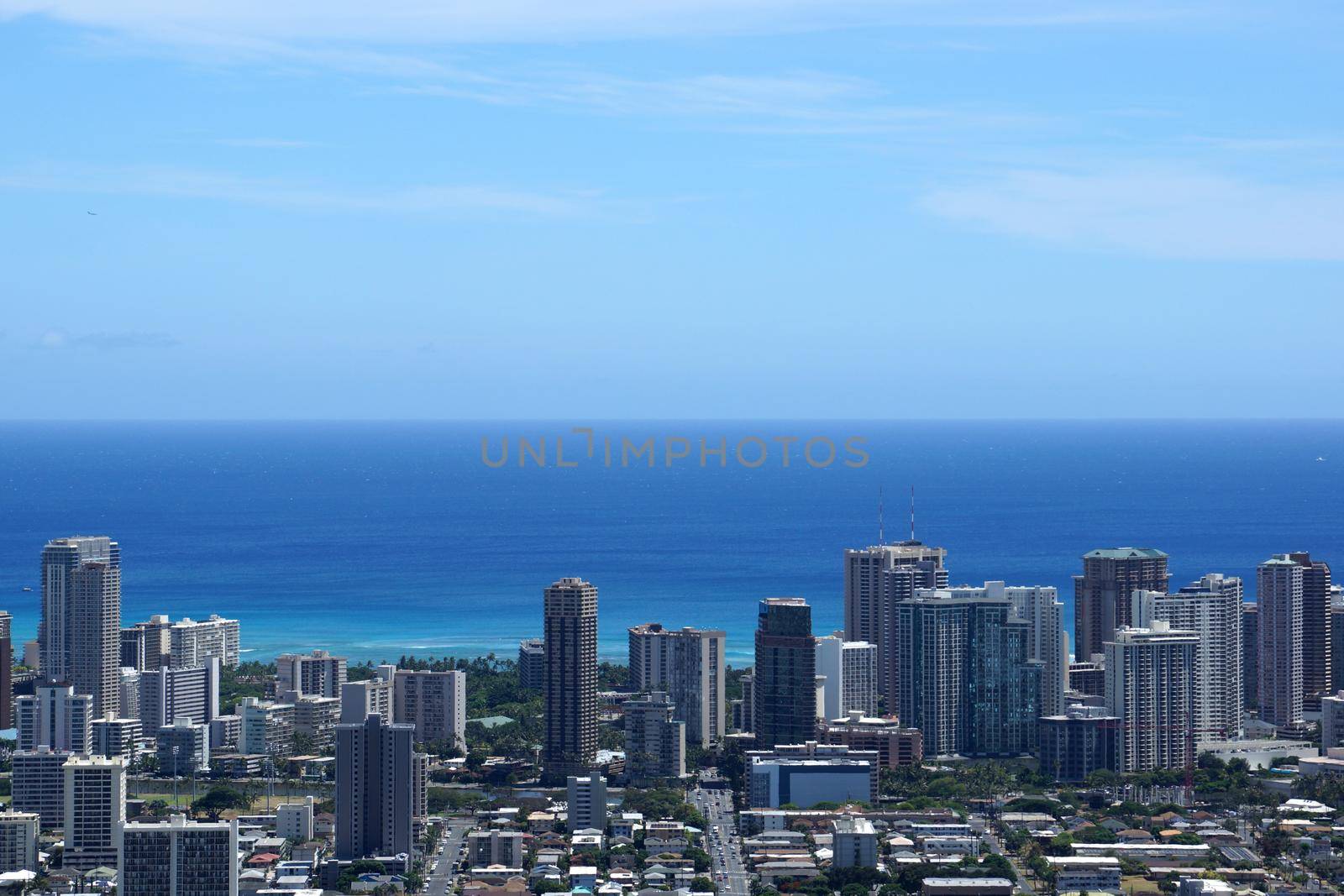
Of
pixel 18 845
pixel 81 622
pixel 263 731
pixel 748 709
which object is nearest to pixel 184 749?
pixel 263 731

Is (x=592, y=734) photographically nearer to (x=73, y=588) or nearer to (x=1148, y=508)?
(x=73, y=588)

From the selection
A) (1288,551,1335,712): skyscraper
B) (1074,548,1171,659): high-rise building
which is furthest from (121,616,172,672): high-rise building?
(1288,551,1335,712): skyscraper

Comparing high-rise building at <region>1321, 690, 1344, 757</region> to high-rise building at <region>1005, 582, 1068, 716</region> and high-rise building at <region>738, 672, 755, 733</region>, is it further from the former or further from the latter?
high-rise building at <region>738, 672, 755, 733</region>

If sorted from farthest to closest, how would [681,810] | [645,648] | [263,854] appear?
1. [645,648]
2. [681,810]
3. [263,854]

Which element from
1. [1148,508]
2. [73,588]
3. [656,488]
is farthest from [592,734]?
[656,488]

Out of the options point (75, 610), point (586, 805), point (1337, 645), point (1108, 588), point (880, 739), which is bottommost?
point (586, 805)

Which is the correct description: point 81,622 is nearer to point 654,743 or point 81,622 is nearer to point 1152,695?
point 654,743

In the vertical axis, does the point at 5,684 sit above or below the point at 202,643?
below
